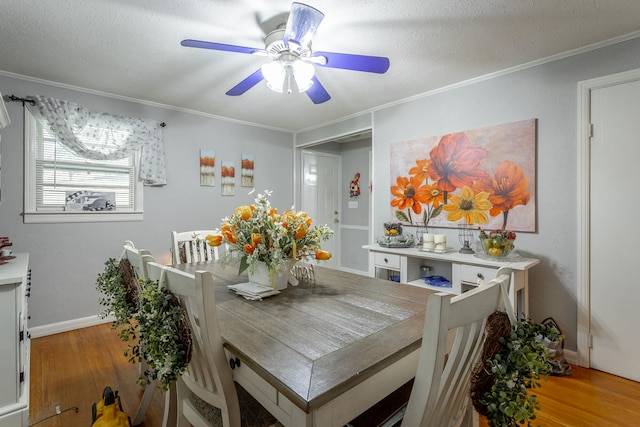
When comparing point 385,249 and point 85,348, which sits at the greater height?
point 385,249

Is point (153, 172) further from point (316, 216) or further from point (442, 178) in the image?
point (442, 178)

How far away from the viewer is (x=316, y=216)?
15.9 ft

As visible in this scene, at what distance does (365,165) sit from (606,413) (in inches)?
149

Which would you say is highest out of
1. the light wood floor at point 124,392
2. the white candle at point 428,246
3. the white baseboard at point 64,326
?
the white candle at point 428,246

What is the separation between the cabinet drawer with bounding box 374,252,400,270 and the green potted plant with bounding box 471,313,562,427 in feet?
6.47

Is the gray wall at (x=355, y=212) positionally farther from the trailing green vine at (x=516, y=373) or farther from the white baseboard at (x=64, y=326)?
the trailing green vine at (x=516, y=373)

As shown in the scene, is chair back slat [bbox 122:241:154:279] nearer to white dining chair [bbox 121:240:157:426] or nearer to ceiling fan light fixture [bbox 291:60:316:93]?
white dining chair [bbox 121:240:157:426]

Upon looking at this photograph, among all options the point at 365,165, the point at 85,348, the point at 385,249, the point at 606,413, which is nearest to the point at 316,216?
the point at 365,165

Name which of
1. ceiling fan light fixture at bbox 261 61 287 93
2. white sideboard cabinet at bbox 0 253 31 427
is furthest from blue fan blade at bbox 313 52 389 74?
white sideboard cabinet at bbox 0 253 31 427

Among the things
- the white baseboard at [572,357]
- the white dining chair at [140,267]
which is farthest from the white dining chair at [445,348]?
the white baseboard at [572,357]

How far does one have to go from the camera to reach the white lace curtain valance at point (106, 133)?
2.70 meters

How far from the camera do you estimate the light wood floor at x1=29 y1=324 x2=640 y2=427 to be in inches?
66.4

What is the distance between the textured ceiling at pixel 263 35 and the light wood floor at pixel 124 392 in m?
2.27

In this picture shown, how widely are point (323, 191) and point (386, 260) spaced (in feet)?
7.67
